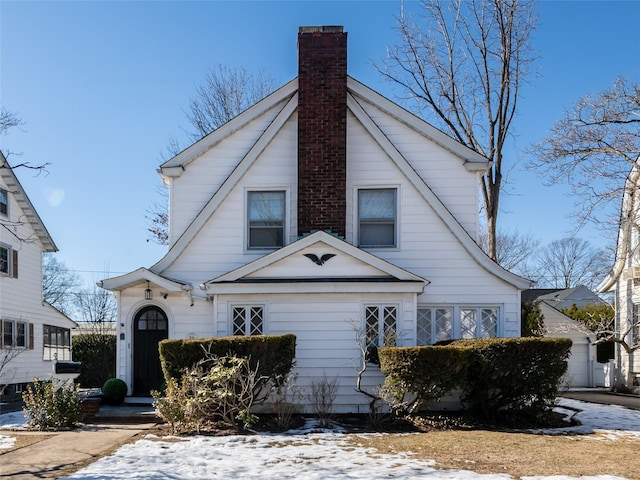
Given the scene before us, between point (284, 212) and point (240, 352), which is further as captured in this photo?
point (284, 212)

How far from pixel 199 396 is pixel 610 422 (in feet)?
25.1

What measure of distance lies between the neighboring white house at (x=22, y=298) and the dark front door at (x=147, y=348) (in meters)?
6.78

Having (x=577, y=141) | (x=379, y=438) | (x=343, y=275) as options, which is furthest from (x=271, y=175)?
(x=577, y=141)

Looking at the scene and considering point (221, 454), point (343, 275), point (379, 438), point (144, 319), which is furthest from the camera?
point (144, 319)

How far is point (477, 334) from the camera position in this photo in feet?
41.5

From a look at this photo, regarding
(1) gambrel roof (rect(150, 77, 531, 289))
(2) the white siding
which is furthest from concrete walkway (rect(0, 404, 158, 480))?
(2) the white siding

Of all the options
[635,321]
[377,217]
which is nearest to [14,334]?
[377,217]

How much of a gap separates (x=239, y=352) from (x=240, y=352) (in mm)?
20

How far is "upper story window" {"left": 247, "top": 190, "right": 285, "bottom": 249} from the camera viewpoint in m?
13.3

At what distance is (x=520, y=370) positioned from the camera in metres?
10.5

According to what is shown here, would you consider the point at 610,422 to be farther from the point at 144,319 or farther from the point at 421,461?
the point at 144,319

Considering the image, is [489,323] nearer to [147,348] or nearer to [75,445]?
[147,348]

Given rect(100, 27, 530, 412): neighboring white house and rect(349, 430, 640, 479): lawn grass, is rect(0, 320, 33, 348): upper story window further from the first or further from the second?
rect(349, 430, 640, 479): lawn grass

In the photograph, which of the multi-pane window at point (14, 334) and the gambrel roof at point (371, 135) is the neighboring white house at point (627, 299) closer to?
the gambrel roof at point (371, 135)
